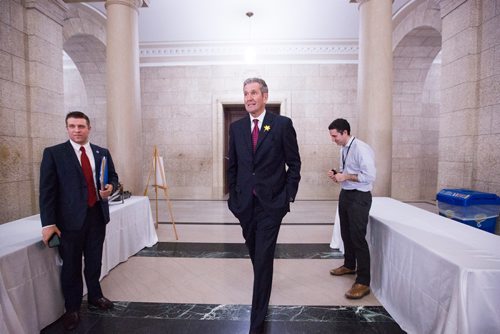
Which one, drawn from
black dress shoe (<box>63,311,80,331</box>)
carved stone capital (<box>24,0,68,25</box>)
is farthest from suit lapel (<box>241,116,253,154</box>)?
carved stone capital (<box>24,0,68,25</box>)

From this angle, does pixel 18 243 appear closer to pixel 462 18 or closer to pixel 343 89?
pixel 462 18

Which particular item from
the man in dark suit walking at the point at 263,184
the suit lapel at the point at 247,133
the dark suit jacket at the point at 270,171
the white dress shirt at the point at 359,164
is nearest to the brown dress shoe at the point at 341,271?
the white dress shirt at the point at 359,164

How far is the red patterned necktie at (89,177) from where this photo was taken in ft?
8.28

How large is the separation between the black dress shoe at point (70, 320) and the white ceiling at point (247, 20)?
634cm

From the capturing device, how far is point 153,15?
7277mm

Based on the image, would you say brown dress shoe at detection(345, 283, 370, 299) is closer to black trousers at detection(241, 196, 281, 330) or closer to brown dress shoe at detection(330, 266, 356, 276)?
brown dress shoe at detection(330, 266, 356, 276)

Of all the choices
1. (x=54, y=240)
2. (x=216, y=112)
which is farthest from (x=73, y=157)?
(x=216, y=112)

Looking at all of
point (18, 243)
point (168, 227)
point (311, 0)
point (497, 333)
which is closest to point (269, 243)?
point (497, 333)

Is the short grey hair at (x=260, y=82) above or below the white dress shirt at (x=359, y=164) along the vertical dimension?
above

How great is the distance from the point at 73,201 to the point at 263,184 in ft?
5.00

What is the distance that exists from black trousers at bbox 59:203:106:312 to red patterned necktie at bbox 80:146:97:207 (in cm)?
9

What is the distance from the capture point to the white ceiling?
676 centimetres

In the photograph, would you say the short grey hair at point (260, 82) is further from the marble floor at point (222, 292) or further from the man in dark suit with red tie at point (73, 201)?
the marble floor at point (222, 292)

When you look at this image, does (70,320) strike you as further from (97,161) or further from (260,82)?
(260,82)
